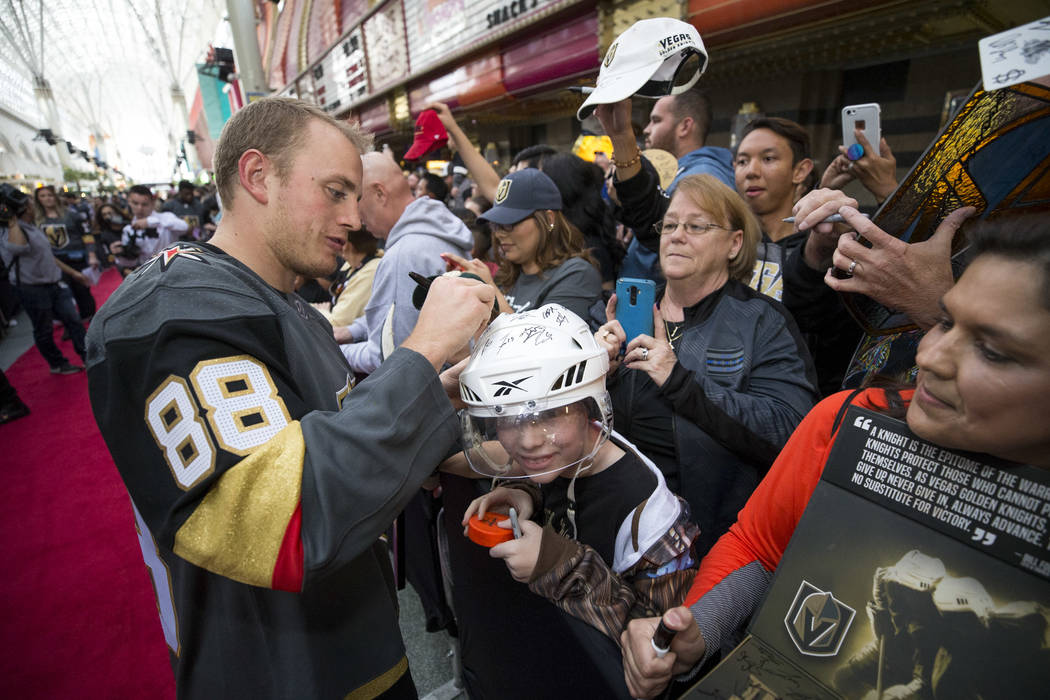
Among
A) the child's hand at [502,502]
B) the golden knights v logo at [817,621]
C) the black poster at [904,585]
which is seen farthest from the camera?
the child's hand at [502,502]

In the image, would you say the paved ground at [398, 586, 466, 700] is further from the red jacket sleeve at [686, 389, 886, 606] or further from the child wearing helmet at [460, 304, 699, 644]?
the red jacket sleeve at [686, 389, 886, 606]

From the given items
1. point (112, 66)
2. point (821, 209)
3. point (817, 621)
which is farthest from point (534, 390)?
point (112, 66)

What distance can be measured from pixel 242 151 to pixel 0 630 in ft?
11.8

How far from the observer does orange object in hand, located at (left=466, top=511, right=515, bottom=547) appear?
116cm

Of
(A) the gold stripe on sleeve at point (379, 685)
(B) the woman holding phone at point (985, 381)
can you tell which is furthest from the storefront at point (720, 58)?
(A) the gold stripe on sleeve at point (379, 685)

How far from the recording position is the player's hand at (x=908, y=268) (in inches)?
48.9

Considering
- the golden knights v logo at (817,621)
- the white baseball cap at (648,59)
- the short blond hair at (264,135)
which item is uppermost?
the white baseball cap at (648,59)

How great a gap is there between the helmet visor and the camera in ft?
25.0

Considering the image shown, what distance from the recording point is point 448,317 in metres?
1.13

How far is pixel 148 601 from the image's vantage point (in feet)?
9.93

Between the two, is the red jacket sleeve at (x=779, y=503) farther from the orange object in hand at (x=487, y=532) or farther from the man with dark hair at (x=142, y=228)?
the man with dark hair at (x=142, y=228)

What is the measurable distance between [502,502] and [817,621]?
2.52 feet

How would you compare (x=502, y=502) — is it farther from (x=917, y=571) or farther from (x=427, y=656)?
(x=427, y=656)

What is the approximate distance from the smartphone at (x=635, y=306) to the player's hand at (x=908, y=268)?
2.10 feet
